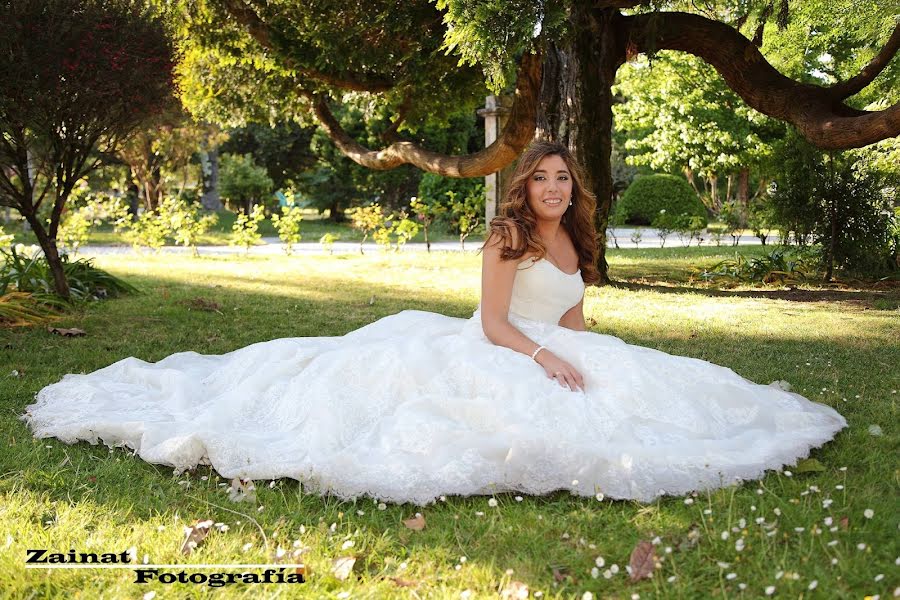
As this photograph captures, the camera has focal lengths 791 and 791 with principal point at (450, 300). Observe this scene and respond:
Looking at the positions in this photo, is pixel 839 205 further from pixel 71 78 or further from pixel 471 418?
pixel 71 78

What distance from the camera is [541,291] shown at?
12.9ft

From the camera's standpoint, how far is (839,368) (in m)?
5.33

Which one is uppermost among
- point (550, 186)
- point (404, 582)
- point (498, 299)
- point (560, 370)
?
point (550, 186)

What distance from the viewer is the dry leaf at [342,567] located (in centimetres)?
251

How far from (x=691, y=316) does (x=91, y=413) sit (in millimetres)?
5460

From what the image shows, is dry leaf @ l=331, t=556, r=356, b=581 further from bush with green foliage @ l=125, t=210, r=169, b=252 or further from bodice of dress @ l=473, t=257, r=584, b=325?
bush with green foliage @ l=125, t=210, r=169, b=252

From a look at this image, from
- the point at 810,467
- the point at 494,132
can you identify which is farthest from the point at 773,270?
the point at 810,467

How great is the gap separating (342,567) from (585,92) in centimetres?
768

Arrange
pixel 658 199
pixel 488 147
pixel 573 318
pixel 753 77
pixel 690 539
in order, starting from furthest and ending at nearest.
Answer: pixel 658 199 → pixel 488 147 → pixel 753 77 → pixel 573 318 → pixel 690 539

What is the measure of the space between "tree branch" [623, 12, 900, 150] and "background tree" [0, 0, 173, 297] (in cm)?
524

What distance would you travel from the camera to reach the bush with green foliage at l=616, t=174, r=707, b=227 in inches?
973

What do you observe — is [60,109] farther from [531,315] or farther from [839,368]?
[839,368]


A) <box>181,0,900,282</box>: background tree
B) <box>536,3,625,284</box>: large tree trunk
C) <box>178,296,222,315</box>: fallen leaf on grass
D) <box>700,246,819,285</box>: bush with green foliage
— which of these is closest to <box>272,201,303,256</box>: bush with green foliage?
<box>181,0,900,282</box>: background tree

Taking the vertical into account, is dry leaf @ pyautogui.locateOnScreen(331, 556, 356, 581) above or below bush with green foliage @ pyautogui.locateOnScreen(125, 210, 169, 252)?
below
